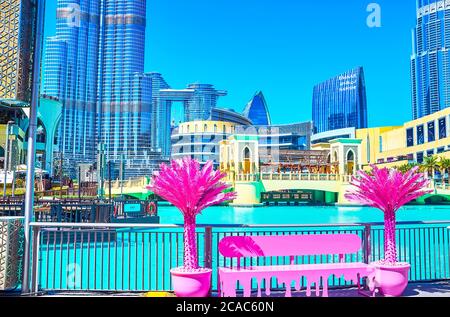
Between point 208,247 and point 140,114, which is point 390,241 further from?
point 140,114

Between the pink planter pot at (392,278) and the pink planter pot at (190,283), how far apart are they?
5.91 ft

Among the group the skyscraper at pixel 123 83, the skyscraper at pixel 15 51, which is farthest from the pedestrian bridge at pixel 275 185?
the skyscraper at pixel 15 51

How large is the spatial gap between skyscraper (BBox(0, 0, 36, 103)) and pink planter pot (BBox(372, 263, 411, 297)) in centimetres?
410

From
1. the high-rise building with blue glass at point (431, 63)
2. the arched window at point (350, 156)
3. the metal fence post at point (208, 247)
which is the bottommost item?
the metal fence post at point (208, 247)

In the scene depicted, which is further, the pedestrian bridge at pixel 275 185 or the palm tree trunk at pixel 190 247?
the pedestrian bridge at pixel 275 185

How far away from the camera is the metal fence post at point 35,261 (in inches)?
179

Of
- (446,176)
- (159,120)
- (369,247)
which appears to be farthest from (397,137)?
(369,247)

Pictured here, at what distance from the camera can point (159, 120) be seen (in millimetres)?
85375

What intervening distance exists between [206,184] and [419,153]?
51.1 meters

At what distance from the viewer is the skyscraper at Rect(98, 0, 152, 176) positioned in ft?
232

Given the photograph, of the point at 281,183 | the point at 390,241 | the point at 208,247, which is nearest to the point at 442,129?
the point at 281,183

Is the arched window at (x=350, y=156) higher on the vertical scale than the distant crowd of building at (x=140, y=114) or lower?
lower

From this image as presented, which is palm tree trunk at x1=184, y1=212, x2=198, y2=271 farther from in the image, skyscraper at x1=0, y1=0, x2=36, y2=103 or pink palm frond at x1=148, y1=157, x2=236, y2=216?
skyscraper at x1=0, y1=0, x2=36, y2=103

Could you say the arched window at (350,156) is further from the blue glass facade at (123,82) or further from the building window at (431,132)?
the blue glass facade at (123,82)
